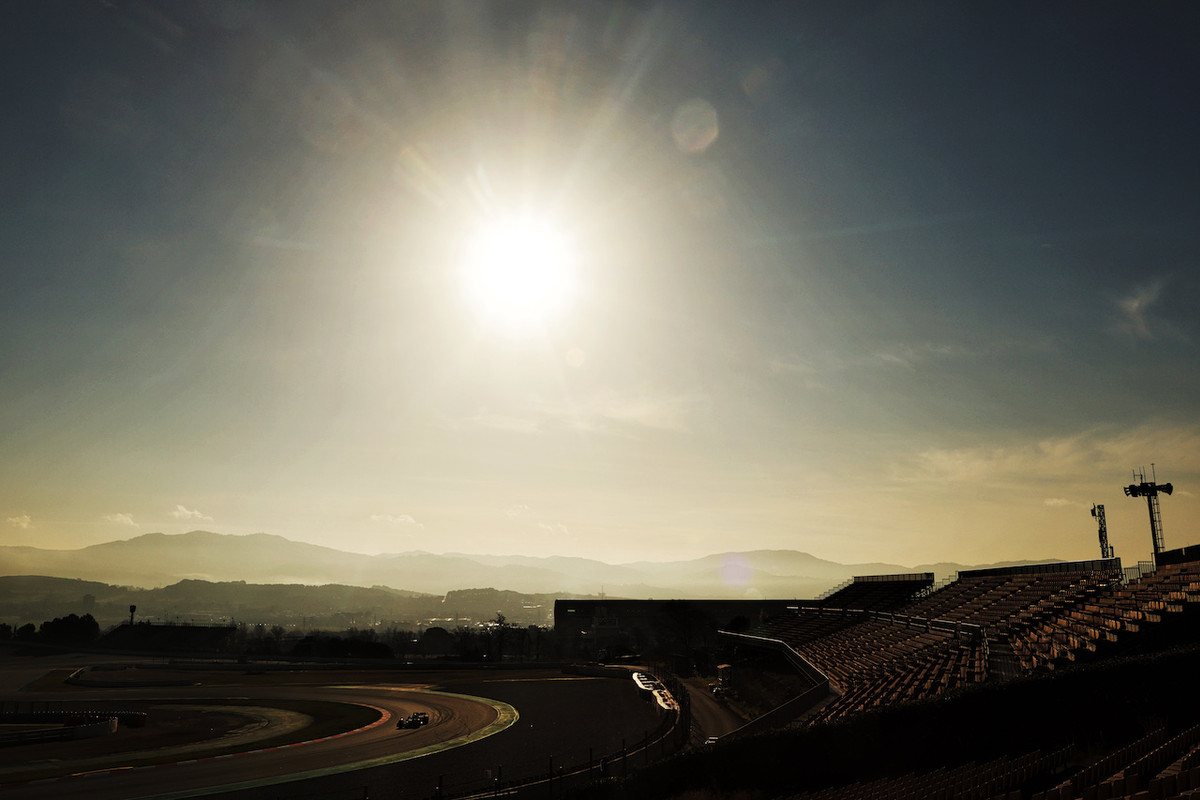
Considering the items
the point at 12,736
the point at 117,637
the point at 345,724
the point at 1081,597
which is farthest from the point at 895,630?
the point at 117,637

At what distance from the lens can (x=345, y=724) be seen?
38.0m

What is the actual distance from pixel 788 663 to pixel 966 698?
2870cm

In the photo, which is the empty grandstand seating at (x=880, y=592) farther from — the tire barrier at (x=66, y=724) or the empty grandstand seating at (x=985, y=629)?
Answer: the tire barrier at (x=66, y=724)

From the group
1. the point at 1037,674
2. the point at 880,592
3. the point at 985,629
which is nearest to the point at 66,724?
the point at 1037,674

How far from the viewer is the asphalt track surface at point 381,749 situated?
24688mm

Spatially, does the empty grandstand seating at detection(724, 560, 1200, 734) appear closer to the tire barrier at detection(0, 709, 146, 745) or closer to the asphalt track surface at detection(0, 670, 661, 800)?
the asphalt track surface at detection(0, 670, 661, 800)

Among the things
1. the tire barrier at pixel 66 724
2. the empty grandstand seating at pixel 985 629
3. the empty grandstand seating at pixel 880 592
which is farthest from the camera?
the empty grandstand seating at pixel 880 592

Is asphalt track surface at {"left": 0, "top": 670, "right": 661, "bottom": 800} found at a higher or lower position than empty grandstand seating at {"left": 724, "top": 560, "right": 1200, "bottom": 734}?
lower

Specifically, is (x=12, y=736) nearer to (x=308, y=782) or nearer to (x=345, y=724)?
(x=345, y=724)

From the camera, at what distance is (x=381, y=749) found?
31062 millimetres

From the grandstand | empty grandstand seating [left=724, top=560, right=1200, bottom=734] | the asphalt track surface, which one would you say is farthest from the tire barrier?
empty grandstand seating [left=724, top=560, right=1200, bottom=734]

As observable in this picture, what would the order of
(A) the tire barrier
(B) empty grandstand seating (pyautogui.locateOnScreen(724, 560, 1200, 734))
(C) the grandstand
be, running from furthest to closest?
1. (A) the tire barrier
2. (B) empty grandstand seating (pyautogui.locateOnScreen(724, 560, 1200, 734))
3. (C) the grandstand

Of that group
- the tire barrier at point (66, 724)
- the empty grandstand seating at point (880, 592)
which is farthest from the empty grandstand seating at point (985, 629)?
the tire barrier at point (66, 724)

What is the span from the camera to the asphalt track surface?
24688 millimetres
